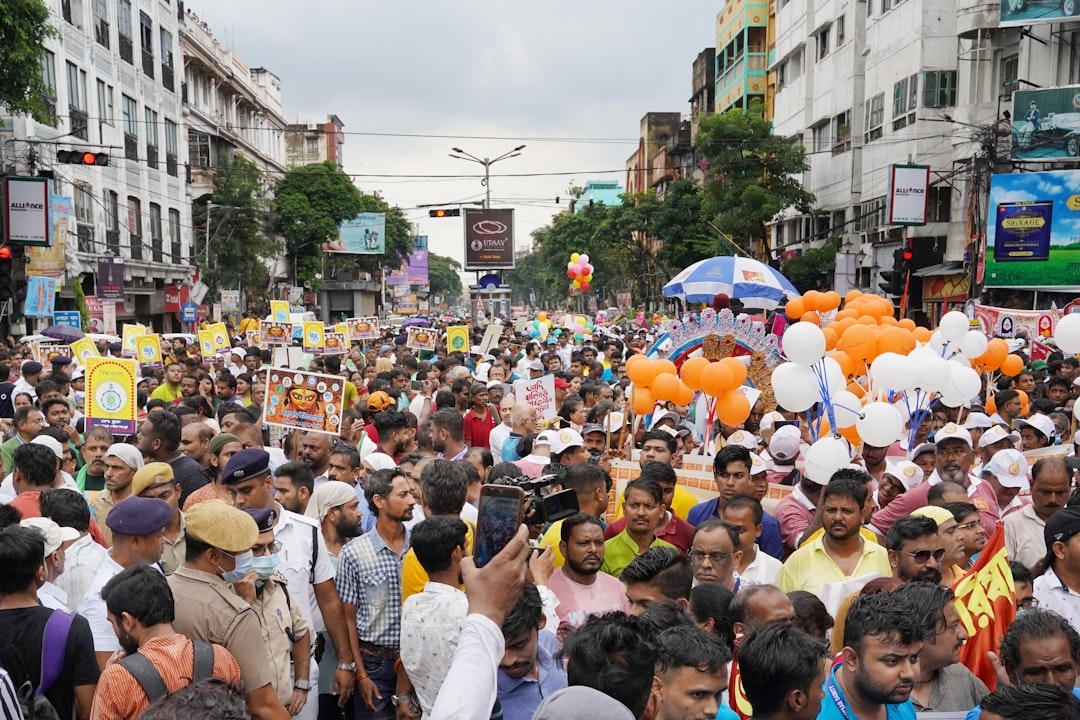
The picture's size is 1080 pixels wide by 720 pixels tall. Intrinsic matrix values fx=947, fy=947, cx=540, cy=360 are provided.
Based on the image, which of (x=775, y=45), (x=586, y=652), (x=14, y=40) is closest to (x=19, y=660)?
(x=586, y=652)

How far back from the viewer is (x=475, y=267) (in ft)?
146

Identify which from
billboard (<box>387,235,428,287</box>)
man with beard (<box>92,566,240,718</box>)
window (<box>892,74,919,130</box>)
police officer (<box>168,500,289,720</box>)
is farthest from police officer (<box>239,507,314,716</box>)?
billboard (<box>387,235,428,287</box>)

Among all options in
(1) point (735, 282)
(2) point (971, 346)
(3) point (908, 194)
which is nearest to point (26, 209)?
(1) point (735, 282)

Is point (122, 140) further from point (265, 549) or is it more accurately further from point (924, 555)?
point (924, 555)

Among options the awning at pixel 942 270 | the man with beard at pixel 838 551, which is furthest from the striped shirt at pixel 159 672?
the awning at pixel 942 270

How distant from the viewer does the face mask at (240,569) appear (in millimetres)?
3848

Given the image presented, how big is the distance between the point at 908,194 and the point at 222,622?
88.6 ft

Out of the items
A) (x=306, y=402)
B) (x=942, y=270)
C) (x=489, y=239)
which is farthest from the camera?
(x=489, y=239)

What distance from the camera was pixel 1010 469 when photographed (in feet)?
21.9

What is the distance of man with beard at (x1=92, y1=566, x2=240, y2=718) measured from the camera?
3141mm

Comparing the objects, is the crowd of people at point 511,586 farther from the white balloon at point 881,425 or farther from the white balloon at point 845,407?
the white balloon at point 845,407

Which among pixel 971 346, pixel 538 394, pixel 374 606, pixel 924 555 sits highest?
pixel 971 346

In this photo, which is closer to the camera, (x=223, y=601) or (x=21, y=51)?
(x=223, y=601)

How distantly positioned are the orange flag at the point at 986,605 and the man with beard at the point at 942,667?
382 mm
